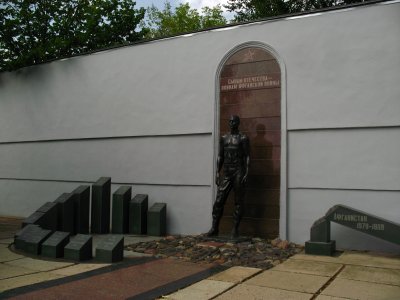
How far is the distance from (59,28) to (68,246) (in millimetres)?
10461

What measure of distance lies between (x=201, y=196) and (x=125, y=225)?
71.3 inches

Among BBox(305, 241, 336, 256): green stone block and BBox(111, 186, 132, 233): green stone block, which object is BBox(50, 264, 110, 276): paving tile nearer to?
BBox(111, 186, 132, 233): green stone block

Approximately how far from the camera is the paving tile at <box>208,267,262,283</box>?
18.6 feet

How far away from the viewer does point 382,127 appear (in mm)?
7676

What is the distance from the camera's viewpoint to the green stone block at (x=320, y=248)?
723 centimetres

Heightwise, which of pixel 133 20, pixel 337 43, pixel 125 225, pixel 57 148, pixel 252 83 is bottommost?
pixel 125 225

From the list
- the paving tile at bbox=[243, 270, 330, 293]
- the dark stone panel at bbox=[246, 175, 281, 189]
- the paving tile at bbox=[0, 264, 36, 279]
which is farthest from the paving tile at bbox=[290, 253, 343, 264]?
the paving tile at bbox=[0, 264, 36, 279]

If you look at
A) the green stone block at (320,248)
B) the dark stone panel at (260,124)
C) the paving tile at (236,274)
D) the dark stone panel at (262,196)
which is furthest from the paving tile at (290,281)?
the dark stone panel at (260,124)

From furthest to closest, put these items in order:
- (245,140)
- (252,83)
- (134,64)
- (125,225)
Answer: (134,64)
(125,225)
(252,83)
(245,140)

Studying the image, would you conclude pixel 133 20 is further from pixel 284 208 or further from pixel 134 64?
pixel 284 208

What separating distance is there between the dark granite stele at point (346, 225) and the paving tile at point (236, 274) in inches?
62.6

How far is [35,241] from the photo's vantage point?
7.19 metres

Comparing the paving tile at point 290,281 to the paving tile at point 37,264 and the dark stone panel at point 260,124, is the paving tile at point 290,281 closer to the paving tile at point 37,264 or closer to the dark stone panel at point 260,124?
the paving tile at point 37,264

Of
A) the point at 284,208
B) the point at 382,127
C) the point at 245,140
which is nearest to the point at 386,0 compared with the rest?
the point at 382,127
